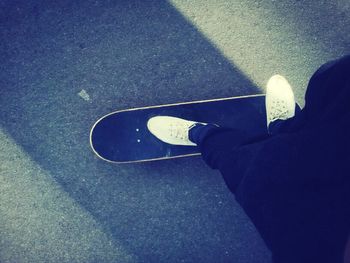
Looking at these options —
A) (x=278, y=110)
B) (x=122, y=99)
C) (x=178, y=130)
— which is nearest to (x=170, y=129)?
(x=178, y=130)

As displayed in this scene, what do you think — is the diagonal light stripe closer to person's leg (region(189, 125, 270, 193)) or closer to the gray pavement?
the gray pavement

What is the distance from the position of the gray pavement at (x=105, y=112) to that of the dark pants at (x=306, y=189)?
0.61m

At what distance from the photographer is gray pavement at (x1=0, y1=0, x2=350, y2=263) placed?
4.81 ft

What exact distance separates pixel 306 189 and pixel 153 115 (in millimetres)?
819

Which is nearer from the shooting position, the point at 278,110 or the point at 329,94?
the point at 329,94

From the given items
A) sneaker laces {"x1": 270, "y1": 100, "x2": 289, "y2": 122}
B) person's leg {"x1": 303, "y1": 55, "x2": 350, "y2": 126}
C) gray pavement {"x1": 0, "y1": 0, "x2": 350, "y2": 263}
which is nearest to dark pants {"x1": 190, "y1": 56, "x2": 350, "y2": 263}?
person's leg {"x1": 303, "y1": 55, "x2": 350, "y2": 126}

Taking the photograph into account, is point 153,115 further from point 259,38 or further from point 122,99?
point 259,38

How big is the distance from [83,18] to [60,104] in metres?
0.42

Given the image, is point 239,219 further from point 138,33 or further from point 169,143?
point 138,33

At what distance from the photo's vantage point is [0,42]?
57.6 inches

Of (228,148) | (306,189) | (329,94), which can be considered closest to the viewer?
(306,189)

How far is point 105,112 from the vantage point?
4.84 ft

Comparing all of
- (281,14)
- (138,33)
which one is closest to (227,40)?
(281,14)

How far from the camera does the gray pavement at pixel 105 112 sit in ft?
4.81
